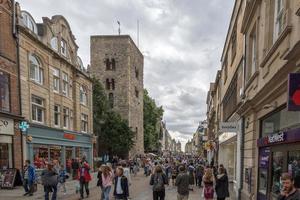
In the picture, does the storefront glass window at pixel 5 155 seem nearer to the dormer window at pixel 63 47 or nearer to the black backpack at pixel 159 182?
the dormer window at pixel 63 47

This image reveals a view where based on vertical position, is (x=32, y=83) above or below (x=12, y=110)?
above

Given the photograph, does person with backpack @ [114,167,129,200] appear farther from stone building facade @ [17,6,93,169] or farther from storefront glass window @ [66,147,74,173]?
storefront glass window @ [66,147,74,173]

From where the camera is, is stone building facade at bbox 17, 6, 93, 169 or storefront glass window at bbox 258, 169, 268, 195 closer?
storefront glass window at bbox 258, 169, 268, 195

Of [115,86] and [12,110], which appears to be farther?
[115,86]

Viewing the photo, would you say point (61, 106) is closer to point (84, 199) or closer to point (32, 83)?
point (32, 83)

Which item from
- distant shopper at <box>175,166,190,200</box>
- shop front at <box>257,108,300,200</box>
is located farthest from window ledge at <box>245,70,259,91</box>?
distant shopper at <box>175,166,190,200</box>

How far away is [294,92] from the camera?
4.39 meters

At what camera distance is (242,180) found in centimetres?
1421

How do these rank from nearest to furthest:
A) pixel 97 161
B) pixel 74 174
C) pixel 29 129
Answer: pixel 29 129, pixel 74 174, pixel 97 161

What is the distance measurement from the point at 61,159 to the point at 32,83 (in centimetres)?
751

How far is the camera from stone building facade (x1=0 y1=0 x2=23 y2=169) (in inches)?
725

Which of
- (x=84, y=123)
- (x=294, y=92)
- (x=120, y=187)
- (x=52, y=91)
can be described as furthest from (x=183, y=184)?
(x=84, y=123)

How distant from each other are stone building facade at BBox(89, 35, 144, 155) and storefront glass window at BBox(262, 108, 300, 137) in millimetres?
43739

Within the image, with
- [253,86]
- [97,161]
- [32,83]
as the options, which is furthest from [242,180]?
[97,161]
